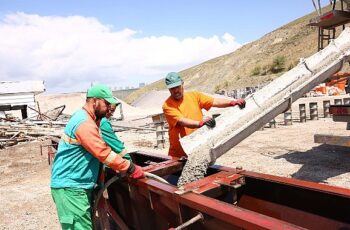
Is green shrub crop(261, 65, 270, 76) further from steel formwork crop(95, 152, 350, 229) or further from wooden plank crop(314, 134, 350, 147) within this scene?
steel formwork crop(95, 152, 350, 229)

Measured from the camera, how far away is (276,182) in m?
3.16

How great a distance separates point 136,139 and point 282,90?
1023 cm

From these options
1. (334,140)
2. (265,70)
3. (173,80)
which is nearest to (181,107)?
(173,80)

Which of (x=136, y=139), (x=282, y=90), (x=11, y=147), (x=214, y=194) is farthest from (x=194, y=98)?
(x=11, y=147)

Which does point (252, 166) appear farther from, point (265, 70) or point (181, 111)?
point (265, 70)

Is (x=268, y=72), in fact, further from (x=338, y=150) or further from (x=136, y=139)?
(x=338, y=150)

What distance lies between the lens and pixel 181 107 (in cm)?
450

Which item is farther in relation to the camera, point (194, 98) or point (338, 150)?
point (338, 150)

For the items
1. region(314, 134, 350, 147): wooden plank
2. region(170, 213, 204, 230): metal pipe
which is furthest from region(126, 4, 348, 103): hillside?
region(170, 213, 204, 230): metal pipe

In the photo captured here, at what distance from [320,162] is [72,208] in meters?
5.53

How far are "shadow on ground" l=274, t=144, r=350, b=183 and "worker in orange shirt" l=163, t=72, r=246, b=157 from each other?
104 inches

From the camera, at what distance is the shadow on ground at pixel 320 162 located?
6348 millimetres

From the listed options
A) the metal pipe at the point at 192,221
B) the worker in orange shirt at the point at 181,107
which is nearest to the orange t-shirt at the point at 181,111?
the worker in orange shirt at the point at 181,107

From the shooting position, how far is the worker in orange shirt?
172 inches
